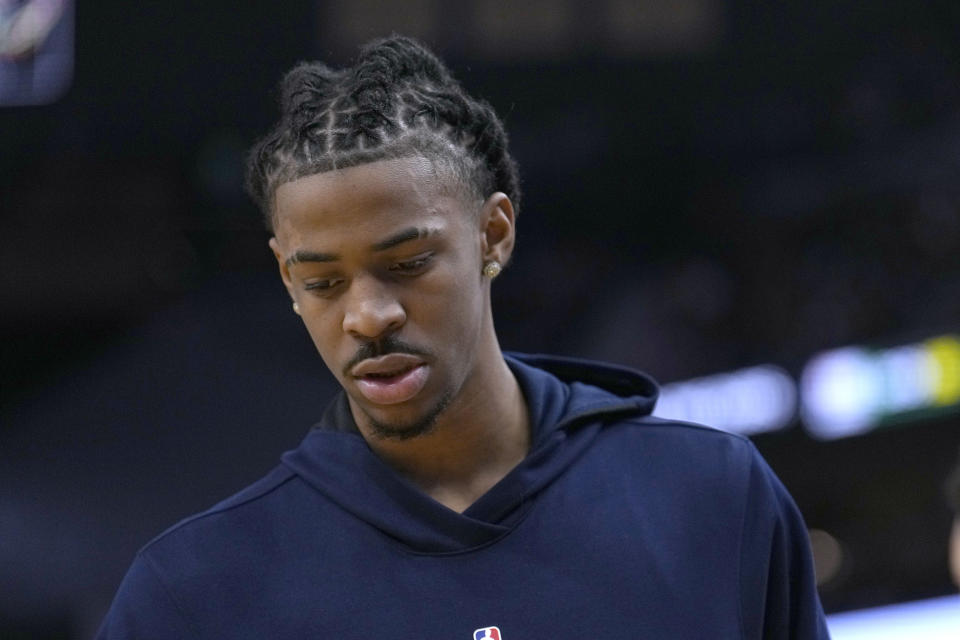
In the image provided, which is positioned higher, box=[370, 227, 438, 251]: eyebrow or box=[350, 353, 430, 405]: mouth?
box=[370, 227, 438, 251]: eyebrow

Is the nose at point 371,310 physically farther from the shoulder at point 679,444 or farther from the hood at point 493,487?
the shoulder at point 679,444

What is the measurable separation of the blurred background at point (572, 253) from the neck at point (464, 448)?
15.8ft

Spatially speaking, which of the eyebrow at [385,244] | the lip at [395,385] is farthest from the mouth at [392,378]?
the eyebrow at [385,244]

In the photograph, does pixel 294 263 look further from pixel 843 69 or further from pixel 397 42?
pixel 843 69

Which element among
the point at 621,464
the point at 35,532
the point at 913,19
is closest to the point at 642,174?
the point at 913,19

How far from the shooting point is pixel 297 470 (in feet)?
5.45

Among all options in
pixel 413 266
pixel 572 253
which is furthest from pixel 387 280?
pixel 572 253

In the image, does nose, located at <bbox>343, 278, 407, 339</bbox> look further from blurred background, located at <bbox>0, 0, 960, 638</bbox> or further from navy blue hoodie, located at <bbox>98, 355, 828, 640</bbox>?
blurred background, located at <bbox>0, 0, 960, 638</bbox>

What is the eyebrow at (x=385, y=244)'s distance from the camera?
1.50m

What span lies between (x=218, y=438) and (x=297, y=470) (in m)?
5.34

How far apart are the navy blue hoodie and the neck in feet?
0.11

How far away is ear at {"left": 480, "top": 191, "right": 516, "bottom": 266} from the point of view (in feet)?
5.40

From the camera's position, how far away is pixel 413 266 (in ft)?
5.00

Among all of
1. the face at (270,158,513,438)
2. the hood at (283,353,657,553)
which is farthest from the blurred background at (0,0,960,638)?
the face at (270,158,513,438)
